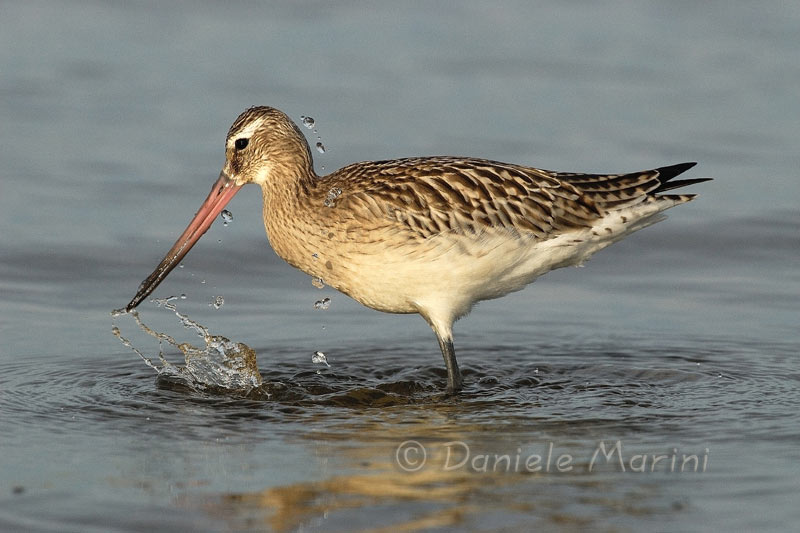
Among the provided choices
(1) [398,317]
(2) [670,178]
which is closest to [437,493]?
(2) [670,178]

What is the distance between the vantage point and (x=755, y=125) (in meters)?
15.5

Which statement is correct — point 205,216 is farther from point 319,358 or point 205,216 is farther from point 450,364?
point 450,364

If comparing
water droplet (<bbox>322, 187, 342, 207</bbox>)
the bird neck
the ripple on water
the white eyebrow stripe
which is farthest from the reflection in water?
the white eyebrow stripe

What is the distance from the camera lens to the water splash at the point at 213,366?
9.43 m

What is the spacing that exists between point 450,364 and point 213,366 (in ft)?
5.39

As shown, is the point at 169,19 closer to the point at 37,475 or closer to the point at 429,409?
the point at 429,409

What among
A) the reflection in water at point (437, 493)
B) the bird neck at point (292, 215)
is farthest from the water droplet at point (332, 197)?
the reflection in water at point (437, 493)

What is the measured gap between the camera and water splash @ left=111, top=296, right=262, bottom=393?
9.43 m

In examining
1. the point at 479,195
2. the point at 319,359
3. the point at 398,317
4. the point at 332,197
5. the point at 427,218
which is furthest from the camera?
the point at 398,317

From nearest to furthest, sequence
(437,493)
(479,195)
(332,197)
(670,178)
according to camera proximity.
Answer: (437,493)
(332,197)
(479,195)
(670,178)

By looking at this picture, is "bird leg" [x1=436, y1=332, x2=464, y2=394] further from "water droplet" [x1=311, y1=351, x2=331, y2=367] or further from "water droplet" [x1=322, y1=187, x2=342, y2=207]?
"water droplet" [x1=322, y1=187, x2=342, y2=207]

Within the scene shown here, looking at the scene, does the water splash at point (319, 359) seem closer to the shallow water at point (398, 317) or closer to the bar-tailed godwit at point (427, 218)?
the shallow water at point (398, 317)

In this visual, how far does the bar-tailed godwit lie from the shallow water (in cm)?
75

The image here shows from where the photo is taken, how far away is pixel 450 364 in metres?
9.67
